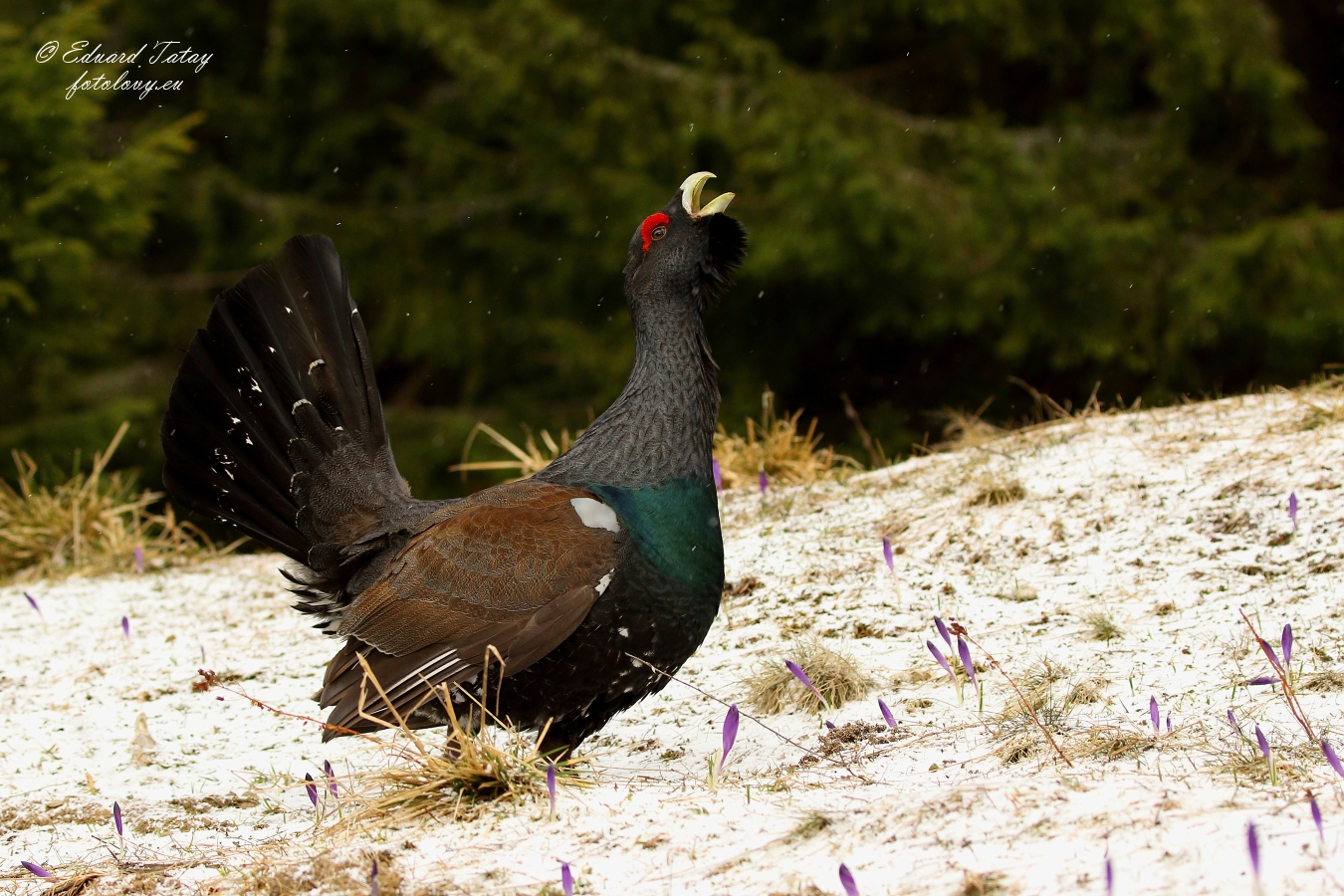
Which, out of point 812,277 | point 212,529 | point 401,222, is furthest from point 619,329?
point 212,529

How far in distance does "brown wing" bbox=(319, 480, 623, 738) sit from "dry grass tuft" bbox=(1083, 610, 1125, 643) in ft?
5.04

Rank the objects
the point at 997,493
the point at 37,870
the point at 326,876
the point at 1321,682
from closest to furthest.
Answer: the point at 326,876, the point at 37,870, the point at 1321,682, the point at 997,493

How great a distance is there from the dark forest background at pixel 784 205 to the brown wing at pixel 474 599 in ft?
16.8

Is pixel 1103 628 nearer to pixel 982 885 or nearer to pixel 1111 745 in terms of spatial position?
pixel 1111 745

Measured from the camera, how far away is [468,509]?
321cm

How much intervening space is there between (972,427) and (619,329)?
212 inches

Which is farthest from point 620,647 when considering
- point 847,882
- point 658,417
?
point 847,882

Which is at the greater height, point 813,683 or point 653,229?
point 653,229

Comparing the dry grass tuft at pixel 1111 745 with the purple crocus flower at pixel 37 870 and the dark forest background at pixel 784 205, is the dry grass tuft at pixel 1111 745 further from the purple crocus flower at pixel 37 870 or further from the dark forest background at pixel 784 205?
the dark forest background at pixel 784 205

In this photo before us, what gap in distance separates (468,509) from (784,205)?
6.48 meters

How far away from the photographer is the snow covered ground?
230 cm

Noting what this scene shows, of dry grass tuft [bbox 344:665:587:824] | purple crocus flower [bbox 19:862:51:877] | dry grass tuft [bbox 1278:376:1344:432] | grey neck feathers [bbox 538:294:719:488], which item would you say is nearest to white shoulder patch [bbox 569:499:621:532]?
grey neck feathers [bbox 538:294:719:488]

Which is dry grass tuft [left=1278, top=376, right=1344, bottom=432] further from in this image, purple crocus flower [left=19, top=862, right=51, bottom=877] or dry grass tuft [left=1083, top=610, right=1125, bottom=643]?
purple crocus flower [left=19, top=862, right=51, bottom=877]

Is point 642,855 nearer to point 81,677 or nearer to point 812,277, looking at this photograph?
point 81,677
